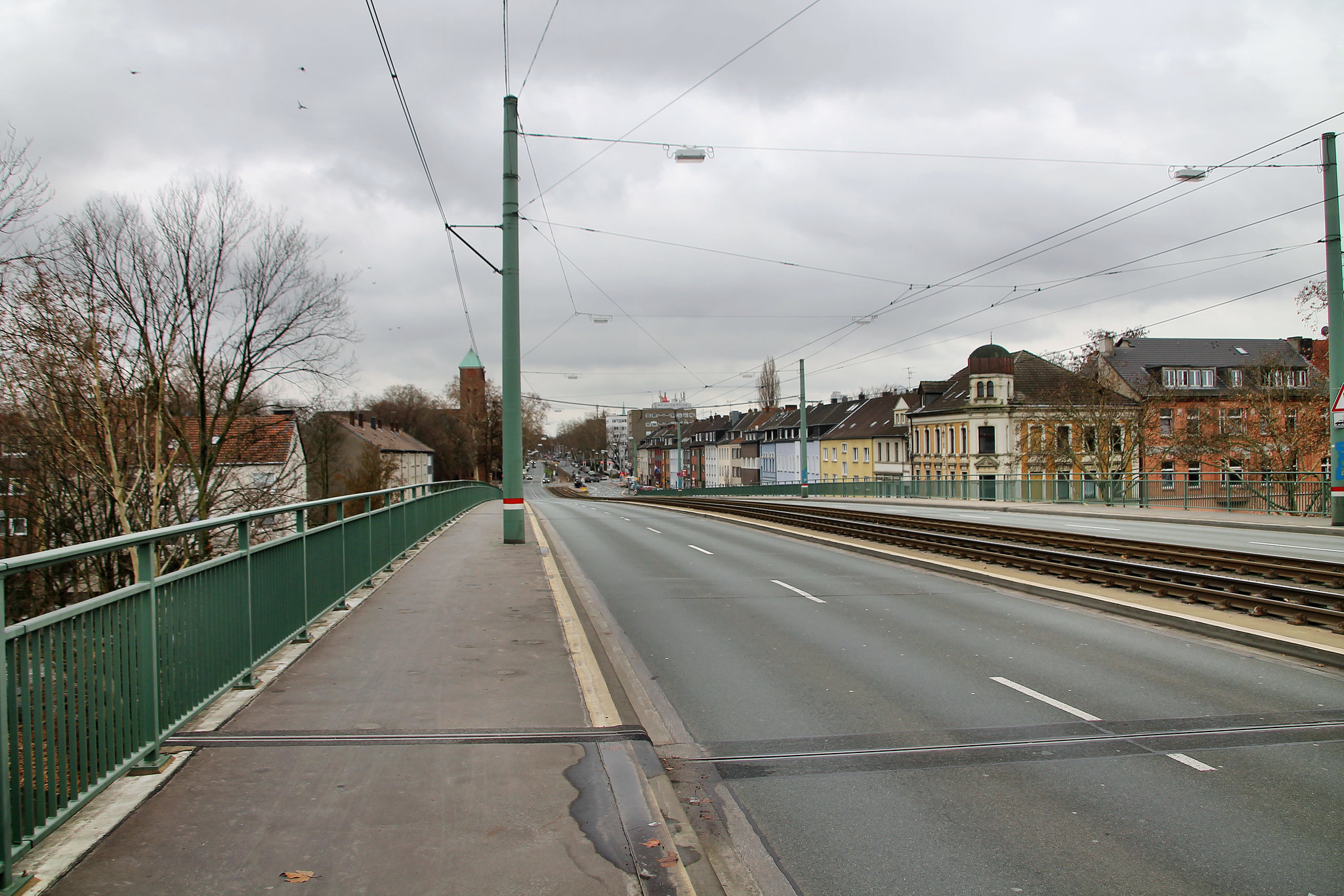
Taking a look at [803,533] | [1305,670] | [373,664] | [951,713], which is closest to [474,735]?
[373,664]

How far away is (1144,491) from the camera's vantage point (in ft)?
119

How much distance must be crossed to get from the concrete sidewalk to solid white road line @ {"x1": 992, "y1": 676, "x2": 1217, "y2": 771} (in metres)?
3.31

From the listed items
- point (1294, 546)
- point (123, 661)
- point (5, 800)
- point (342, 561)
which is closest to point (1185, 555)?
point (1294, 546)

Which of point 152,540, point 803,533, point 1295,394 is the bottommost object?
point 803,533

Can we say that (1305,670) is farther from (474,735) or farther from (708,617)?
(474,735)

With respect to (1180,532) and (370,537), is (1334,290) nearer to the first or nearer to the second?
(1180,532)

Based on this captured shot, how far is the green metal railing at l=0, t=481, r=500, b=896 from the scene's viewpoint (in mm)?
3547

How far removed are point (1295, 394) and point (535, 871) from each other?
47448 millimetres

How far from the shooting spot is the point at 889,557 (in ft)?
56.1

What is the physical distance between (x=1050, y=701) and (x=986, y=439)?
5835 cm

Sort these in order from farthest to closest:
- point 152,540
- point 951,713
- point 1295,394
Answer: point 1295,394, point 951,713, point 152,540

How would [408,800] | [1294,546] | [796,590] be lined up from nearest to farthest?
[408,800] → [796,590] → [1294,546]

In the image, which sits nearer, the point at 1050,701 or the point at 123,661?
the point at 123,661

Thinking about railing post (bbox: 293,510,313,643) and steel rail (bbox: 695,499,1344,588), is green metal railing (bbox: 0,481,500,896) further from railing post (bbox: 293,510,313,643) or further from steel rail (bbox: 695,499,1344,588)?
steel rail (bbox: 695,499,1344,588)
